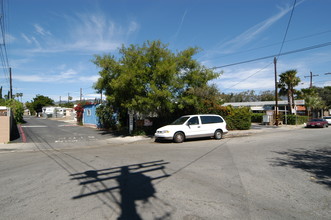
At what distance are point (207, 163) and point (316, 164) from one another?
3.65 m

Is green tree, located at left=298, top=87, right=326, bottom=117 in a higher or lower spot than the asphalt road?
higher

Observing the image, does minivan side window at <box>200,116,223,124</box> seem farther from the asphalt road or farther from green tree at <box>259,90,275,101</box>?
green tree at <box>259,90,275,101</box>

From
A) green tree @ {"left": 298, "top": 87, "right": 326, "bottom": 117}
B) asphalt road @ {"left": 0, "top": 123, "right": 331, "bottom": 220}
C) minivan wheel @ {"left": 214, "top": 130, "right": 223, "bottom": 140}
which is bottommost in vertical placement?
asphalt road @ {"left": 0, "top": 123, "right": 331, "bottom": 220}

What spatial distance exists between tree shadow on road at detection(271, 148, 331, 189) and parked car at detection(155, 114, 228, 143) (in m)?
5.66

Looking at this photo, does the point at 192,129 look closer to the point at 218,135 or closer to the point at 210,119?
the point at 210,119

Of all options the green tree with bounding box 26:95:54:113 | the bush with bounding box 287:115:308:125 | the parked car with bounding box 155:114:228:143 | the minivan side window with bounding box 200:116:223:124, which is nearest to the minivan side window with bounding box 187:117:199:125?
the parked car with bounding box 155:114:228:143

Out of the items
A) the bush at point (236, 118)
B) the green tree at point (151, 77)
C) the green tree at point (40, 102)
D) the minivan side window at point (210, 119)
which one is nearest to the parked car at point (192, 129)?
the minivan side window at point (210, 119)

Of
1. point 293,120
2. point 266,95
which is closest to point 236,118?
point 293,120

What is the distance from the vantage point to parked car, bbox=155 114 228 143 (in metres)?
13.6

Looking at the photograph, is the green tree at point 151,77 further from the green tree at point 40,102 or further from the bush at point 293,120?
the green tree at point 40,102

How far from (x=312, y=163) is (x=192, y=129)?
725 cm

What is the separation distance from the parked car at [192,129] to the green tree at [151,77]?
1879mm

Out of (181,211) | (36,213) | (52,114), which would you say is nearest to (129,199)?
(181,211)

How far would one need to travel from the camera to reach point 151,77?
1530cm
